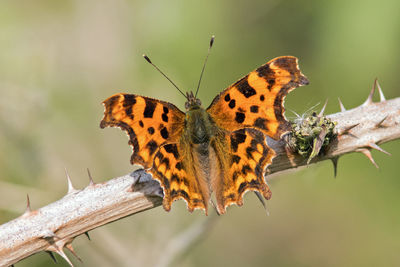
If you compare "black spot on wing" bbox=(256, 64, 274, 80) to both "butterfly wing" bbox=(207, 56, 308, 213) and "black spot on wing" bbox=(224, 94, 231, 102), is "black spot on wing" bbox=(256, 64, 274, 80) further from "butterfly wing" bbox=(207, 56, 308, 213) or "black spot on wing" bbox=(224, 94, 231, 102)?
"black spot on wing" bbox=(224, 94, 231, 102)

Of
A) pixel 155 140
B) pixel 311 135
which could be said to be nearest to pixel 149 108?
pixel 155 140

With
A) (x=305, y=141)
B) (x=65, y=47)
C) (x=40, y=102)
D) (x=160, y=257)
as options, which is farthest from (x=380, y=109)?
(x=65, y=47)

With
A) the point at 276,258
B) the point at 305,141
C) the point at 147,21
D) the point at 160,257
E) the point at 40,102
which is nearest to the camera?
the point at 305,141

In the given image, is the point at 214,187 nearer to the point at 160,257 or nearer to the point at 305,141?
the point at 305,141

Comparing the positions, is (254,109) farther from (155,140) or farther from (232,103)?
(155,140)

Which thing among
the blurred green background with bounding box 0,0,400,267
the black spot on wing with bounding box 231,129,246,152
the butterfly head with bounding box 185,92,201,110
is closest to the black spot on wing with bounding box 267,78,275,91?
the black spot on wing with bounding box 231,129,246,152

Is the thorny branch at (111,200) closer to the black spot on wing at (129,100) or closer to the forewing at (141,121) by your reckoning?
the forewing at (141,121)
